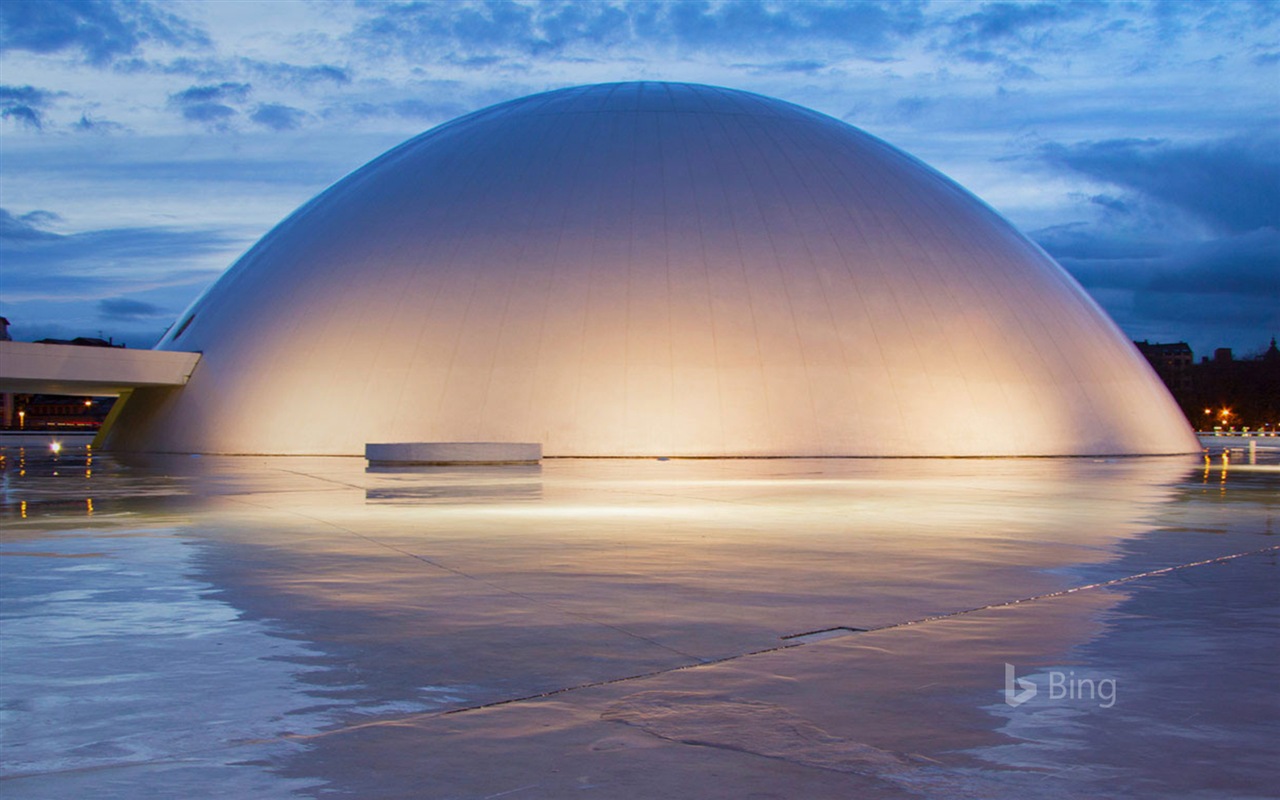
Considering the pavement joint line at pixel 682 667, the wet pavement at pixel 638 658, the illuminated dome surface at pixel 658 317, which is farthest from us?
the illuminated dome surface at pixel 658 317

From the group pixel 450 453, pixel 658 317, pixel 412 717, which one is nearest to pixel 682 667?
pixel 412 717

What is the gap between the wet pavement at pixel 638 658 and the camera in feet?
12.7

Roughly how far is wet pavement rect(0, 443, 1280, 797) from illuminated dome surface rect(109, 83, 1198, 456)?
1722cm

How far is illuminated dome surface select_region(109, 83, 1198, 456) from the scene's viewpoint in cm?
2978

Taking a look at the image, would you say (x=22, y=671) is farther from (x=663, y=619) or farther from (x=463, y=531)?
(x=463, y=531)

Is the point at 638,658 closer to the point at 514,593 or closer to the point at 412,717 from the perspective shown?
the point at 412,717

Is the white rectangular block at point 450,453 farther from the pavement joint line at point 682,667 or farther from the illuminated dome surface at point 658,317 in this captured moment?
the pavement joint line at point 682,667

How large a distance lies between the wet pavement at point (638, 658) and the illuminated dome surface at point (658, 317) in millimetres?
17219

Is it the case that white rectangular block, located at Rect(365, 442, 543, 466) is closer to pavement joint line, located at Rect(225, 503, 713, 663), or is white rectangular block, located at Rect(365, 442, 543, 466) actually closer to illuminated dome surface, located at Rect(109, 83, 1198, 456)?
illuminated dome surface, located at Rect(109, 83, 1198, 456)

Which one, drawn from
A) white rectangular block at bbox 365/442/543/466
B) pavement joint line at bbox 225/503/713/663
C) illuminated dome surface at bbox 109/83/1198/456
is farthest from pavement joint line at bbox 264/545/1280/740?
illuminated dome surface at bbox 109/83/1198/456

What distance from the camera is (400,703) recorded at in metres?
4.70

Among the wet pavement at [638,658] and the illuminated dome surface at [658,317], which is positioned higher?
the illuminated dome surface at [658,317]

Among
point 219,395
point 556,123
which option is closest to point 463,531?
point 219,395

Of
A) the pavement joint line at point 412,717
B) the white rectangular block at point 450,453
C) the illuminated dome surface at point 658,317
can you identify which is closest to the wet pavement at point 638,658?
the pavement joint line at point 412,717
